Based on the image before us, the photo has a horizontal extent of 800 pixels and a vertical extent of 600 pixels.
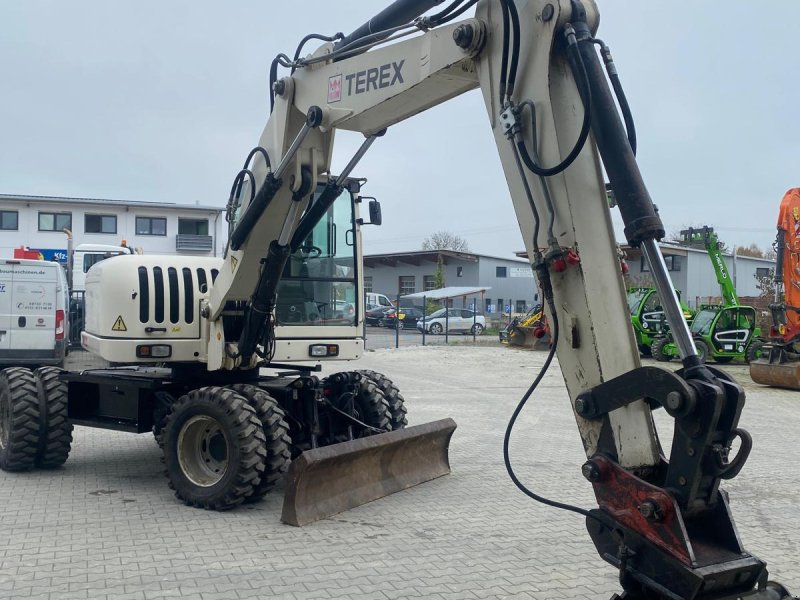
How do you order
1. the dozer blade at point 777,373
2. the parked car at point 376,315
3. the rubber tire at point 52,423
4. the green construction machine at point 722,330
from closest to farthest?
1. the rubber tire at point 52,423
2. the dozer blade at point 777,373
3. the green construction machine at point 722,330
4. the parked car at point 376,315

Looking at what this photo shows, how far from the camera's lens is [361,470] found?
6.95m

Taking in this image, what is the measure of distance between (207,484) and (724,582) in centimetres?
446

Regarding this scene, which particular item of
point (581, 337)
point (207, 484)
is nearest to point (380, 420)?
point (207, 484)

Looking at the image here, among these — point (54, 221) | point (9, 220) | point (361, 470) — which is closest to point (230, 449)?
point (361, 470)

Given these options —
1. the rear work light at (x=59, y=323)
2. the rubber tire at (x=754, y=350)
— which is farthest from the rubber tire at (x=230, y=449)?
the rubber tire at (x=754, y=350)

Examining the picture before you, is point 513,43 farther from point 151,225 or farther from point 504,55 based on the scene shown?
point 151,225

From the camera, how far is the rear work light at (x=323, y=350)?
7719 millimetres

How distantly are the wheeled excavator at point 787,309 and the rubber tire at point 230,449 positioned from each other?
13.2 meters

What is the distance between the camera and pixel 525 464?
8.89 meters

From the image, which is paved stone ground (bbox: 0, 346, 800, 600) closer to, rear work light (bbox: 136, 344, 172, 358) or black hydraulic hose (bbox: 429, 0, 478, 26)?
rear work light (bbox: 136, 344, 172, 358)

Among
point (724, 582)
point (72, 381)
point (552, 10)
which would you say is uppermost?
point (552, 10)

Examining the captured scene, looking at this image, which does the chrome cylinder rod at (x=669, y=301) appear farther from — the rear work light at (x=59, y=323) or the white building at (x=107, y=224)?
the white building at (x=107, y=224)

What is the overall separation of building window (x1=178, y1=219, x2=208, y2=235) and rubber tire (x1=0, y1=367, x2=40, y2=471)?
37094 mm

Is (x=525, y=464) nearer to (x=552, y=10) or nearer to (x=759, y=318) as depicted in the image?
(x=552, y=10)
